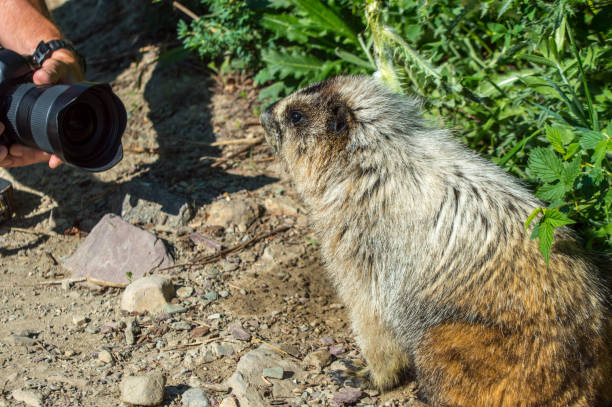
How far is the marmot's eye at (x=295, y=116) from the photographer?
353 centimetres

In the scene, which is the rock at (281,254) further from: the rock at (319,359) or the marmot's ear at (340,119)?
the marmot's ear at (340,119)

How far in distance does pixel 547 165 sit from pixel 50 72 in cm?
346

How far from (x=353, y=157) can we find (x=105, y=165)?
1.90 m

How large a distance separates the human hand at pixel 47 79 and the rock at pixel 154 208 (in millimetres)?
671

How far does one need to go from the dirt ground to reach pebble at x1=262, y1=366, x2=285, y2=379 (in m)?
0.16

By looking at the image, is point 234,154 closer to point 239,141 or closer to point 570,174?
point 239,141

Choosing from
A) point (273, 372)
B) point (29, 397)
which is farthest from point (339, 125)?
point (29, 397)

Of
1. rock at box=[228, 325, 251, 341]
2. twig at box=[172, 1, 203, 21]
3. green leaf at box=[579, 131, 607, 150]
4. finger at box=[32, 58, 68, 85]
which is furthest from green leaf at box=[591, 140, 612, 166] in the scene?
twig at box=[172, 1, 203, 21]

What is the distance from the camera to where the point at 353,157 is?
3289mm

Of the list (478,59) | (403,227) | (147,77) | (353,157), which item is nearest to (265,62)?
(147,77)

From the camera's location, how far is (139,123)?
5.82 m

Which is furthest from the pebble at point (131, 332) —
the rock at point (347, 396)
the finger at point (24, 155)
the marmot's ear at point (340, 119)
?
the marmot's ear at point (340, 119)

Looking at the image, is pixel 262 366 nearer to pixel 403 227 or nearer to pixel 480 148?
pixel 403 227

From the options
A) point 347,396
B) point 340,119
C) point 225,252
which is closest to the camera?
point 347,396
